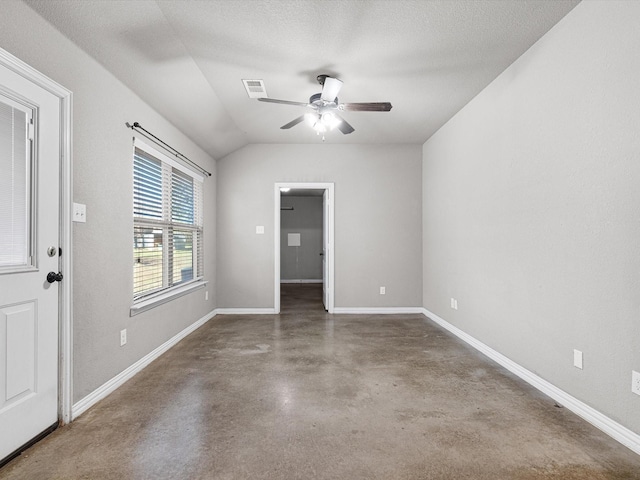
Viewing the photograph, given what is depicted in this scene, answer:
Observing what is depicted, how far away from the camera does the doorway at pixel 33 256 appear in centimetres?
165

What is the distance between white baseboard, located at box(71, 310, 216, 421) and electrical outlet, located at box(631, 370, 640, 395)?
130 inches

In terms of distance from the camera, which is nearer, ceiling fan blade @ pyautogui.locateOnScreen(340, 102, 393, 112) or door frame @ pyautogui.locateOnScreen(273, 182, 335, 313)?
ceiling fan blade @ pyautogui.locateOnScreen(340, 102, 393, 112)

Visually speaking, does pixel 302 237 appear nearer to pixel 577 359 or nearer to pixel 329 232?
pixel 329 232

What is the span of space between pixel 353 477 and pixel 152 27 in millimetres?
2982

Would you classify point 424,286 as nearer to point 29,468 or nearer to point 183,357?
point 183,357

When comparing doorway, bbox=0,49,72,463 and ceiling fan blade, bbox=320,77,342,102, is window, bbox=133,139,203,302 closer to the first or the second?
doorway, bbox=0,49,72,463

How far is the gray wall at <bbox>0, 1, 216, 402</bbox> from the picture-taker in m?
1.87

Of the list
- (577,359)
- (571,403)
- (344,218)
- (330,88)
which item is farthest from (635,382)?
(344,218)

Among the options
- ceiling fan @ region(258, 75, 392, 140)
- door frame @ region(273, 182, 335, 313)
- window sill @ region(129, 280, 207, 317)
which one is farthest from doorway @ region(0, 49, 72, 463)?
door frame @ region(273, 182, 335, 313)

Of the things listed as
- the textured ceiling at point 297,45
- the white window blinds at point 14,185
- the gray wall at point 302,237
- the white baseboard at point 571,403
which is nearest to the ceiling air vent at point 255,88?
the textured ceiling at point 297,45

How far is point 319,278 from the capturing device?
924cm

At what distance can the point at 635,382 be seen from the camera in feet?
5.78

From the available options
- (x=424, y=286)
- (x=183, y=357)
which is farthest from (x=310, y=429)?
(x=424, y=286)

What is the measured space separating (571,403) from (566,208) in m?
1.32
